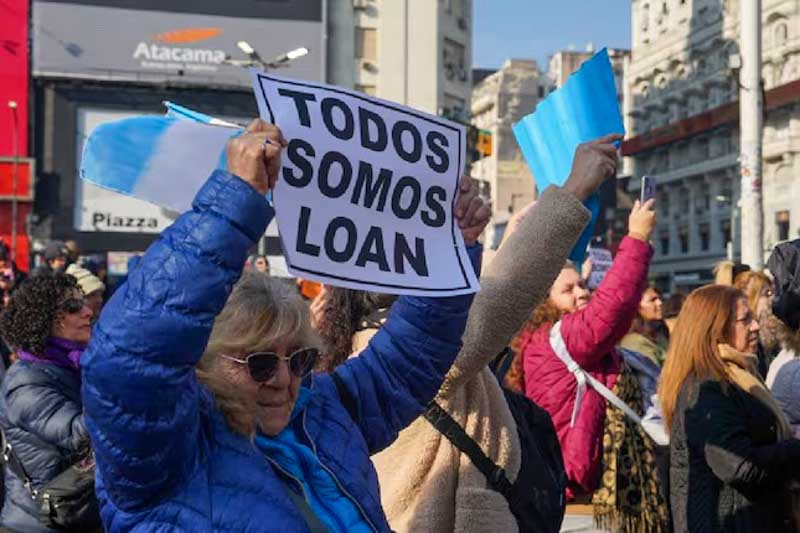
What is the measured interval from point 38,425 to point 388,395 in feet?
7.14

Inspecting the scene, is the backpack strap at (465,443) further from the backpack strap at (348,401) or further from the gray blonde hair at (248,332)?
the gray blonde hair at (248,332)

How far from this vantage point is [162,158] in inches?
86.6

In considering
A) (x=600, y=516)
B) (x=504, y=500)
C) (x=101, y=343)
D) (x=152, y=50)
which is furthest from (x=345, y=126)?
(x=152, y=50)

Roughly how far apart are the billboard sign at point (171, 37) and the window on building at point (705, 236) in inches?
1395

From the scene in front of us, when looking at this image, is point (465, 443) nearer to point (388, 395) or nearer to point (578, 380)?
point (388, 395)

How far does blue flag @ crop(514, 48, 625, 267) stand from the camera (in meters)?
3.24

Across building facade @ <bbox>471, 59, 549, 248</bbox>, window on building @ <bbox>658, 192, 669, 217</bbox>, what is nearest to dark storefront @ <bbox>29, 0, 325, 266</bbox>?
window on building @ <bbox>658, 192, 669, 217</bbox>

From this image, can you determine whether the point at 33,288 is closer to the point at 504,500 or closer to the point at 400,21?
the point at 504,500

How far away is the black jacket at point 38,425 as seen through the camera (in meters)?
4.13

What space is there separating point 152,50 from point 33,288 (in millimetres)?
33716

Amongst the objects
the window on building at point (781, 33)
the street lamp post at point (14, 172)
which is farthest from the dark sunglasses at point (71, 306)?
the window on building at point (781, 33)

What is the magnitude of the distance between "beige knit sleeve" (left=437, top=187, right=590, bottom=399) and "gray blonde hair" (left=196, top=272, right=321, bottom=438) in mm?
729

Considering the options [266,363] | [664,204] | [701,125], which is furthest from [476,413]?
[664,204]

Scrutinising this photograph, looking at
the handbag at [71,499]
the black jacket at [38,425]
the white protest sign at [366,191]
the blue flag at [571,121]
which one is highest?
the blue flag at [571,121]
